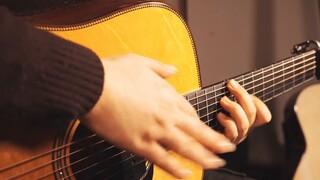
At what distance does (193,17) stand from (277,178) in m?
0.82

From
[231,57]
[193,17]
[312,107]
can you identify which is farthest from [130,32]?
[312,107]

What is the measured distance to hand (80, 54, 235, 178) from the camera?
15.2 inches

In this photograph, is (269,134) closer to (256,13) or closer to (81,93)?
(256,13)

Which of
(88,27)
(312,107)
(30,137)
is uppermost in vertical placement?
(88,27)

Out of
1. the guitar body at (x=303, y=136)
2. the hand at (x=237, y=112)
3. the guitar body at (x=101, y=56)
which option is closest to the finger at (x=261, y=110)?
the hand at (x=237, y=112)

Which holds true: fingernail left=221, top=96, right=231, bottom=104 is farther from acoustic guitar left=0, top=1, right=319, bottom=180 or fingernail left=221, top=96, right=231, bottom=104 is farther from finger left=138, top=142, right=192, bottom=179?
finger left=138, top=142, right=192, bottom=179

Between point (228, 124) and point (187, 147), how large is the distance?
1.07ft

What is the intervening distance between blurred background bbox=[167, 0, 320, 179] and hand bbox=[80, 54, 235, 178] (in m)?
0.84

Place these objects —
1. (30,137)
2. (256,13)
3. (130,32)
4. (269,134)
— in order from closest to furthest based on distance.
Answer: (30,137) → (130,32) → (256,13) → (269,134)

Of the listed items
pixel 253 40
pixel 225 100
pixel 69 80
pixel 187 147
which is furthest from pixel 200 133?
pixel 253 40

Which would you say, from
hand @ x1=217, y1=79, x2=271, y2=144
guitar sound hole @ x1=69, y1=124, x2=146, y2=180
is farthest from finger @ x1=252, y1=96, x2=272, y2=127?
guitar sound hole @ x1=69, y1=124, x2=146, y2=180

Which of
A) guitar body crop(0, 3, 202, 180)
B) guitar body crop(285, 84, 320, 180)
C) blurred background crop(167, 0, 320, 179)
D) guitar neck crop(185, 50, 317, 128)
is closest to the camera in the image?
guitar body crop(0, 3, 202, 180)

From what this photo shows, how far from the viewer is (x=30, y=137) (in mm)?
467

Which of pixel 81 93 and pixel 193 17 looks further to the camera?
pixel 193 17
